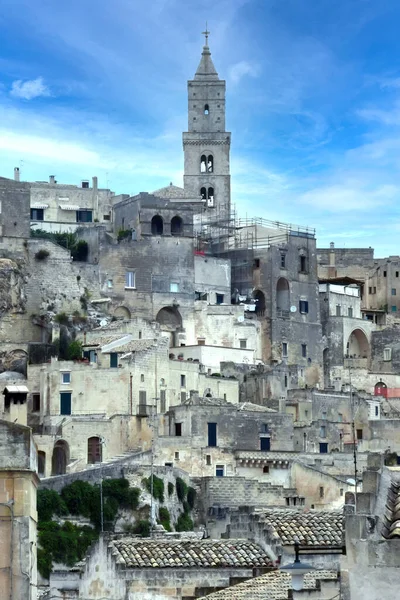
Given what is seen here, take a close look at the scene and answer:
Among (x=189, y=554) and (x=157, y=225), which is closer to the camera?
(x=189, y=554)

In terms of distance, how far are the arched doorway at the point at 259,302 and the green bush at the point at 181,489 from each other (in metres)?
23.7

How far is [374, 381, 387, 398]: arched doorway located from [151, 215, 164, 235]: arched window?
1566 cm

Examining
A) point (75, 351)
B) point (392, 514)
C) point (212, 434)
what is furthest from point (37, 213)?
point (392, 514)

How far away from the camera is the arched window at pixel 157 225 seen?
3777 inches

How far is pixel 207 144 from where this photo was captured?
370ft

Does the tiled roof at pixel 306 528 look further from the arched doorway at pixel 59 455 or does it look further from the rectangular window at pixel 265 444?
the rectangular window at pixel 265 444

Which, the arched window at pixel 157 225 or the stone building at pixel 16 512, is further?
the arched window at pixel 157 225

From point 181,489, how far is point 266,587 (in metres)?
43.4

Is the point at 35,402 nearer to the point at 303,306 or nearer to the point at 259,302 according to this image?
the point at 259,302

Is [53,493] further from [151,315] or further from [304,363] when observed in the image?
[304,363]

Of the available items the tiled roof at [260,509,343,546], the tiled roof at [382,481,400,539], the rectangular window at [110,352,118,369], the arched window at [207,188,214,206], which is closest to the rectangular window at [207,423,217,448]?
the rectangular window at [110,352,118,369]

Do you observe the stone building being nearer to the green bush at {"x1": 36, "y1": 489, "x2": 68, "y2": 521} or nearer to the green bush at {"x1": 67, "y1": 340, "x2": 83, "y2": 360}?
the green bush at {"x1": 36, "y1": 489, "x2": 68, "y2": 521}

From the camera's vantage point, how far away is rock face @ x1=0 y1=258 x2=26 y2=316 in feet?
282

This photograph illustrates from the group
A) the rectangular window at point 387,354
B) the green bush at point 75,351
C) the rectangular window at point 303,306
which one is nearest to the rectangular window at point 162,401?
the green bush at point 75,351
